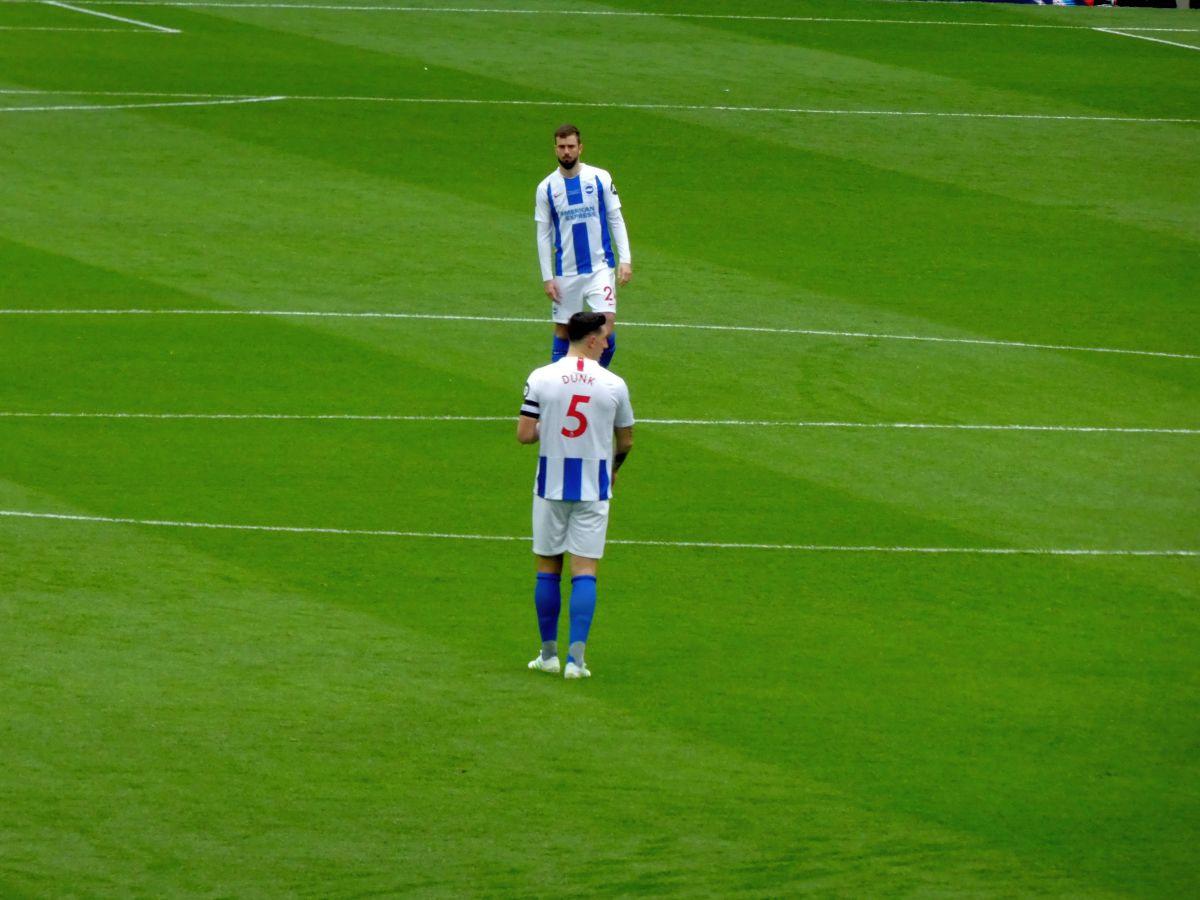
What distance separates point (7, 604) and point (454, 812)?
3780mm

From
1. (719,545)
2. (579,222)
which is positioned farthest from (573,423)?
(579,222)

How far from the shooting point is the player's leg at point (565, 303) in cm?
1662

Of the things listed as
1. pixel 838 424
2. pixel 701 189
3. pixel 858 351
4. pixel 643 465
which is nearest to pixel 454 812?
pixel 643 465

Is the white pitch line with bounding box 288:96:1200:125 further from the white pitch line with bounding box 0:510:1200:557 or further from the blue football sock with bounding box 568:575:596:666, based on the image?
the blue football sock with bounding box 568:575:596:666

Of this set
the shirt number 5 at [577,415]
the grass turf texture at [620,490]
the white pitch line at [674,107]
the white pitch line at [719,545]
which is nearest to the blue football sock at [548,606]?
the grass turf texture at [620,490]

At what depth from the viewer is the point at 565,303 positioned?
16.8m

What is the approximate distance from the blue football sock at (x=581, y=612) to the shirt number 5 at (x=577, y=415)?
708 mm

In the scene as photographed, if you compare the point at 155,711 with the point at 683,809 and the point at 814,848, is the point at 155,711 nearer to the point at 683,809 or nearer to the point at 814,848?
the point at 683,809

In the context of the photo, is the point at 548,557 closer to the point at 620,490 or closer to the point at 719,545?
the point at 719,545

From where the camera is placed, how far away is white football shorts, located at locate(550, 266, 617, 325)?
16.6 m

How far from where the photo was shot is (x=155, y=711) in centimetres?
1021

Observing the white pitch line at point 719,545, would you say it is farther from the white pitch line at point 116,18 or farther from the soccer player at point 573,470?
the white pitch line at point 116,18

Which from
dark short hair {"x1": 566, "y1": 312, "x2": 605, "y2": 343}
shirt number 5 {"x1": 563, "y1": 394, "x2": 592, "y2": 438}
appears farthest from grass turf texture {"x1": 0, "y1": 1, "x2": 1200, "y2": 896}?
dark short hair {"x1": 566, "y1": 312, "x2": 605, "y2": 343}

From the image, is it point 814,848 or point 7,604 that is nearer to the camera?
point 814,848
